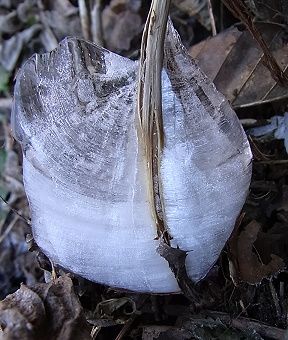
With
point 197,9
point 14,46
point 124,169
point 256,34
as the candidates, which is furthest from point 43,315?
point 14,46

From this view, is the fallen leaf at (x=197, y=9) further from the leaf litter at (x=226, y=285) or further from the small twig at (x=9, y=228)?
the small twig at (x=9, y=228)

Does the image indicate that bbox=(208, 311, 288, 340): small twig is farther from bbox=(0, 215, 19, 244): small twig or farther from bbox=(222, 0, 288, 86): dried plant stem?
bbox=(0, 215, 19, 244): small twig

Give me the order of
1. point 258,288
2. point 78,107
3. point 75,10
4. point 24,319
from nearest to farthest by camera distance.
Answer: point 24,319 → point 78,107 → point 258,288 → point 75,10

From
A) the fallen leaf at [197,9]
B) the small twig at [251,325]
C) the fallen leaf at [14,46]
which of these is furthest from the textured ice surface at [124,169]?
the fallen leaf at [14,46]

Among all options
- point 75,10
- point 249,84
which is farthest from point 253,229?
point 75,10

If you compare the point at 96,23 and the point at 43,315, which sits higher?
the point at 96,23

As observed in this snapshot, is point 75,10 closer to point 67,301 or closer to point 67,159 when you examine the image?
point 67,159

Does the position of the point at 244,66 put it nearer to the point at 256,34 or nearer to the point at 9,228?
the point at 256,34
